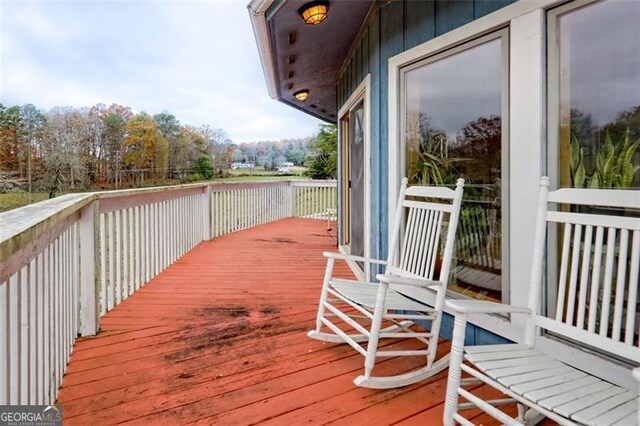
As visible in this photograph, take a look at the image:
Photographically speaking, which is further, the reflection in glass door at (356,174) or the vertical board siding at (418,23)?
the reflection in glass door at (356,174)

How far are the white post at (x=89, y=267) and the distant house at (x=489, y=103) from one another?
1.73 metres

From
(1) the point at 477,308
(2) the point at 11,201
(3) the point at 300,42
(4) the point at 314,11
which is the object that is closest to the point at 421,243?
(1) the point at 477,308

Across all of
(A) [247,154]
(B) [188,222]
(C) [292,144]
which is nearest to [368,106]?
(B) [188,222]

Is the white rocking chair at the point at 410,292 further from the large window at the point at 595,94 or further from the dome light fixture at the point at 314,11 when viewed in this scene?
the dome light fixture at the point at 314,11

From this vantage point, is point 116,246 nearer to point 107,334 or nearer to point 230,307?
point 107,334

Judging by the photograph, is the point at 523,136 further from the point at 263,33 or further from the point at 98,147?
the point at 98,147

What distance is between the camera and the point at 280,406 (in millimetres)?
1641

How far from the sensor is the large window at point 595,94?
147cm

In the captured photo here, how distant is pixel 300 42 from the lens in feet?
11.8

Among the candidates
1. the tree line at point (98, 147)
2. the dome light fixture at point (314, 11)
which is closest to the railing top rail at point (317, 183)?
the tree line at point (98, 147)

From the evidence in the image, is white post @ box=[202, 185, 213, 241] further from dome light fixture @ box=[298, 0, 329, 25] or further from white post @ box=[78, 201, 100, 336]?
dome light fixture @ box=[298, 0, 329, 25]

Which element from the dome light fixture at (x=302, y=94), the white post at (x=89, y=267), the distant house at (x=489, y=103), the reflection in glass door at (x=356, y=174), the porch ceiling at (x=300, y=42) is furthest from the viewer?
the dome light fixture at (x=302, y=94)

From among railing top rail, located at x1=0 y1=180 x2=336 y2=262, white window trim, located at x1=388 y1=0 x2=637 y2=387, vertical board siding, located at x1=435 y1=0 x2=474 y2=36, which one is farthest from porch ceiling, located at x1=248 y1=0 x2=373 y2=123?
railing top rail, located at x1=0 y1=180 x2=336 y2=262

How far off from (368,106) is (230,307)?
6.56 feet
